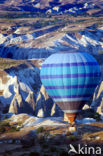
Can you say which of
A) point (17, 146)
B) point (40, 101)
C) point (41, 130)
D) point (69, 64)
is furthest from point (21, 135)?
point (40, 101)

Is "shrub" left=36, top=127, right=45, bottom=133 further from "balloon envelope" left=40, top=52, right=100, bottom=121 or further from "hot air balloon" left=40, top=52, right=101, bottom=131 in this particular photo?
"balloon envelope" left=40, top=52, right=100, bottom=121

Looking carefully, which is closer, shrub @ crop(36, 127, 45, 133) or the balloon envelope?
the balloon envelope

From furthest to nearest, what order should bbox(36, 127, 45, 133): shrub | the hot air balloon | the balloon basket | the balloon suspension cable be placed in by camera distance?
bbox(36, 127, 45, 133): shrub < the balloon basket < the balloon suspension cable < the hot air balloon

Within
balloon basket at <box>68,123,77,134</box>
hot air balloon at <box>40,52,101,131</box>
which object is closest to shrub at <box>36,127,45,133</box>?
balloon basket at <box>68,123,77,134</box>

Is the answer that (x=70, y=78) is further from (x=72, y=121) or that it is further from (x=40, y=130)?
(x=40, y=130)

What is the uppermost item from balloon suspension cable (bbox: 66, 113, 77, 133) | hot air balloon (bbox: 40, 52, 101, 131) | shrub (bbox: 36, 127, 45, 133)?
hot air balloon (bbox: 40, 52, 101, 131)

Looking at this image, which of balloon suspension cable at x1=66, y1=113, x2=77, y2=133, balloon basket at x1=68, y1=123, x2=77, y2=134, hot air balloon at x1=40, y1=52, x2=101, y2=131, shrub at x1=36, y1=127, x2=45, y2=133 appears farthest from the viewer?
shrub at x1=36, y1=127, x2=45, y2=133

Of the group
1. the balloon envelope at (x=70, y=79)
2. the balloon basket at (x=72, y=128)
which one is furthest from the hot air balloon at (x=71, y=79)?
the balloon basket at (x=72, y=128)

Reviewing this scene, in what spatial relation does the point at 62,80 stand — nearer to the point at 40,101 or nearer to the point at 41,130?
the point at 41,130
